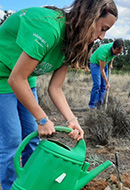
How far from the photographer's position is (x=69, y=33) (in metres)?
1.40

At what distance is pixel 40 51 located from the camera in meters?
1.30

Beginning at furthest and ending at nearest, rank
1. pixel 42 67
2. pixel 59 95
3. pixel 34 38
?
pixel 59 95, pixel 42 67, pixel 34 38

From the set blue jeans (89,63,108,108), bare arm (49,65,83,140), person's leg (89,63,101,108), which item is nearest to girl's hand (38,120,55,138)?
bare arm (49,65,83,140)

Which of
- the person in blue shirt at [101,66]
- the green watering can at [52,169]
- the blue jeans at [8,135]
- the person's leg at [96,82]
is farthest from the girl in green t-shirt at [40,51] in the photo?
the person's leg at [96,82]

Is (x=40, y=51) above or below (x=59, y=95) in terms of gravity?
above

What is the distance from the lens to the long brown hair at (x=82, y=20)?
138 cm

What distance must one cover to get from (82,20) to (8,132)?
84cm

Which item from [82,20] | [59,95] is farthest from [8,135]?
[82,20]

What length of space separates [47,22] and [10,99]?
0.58 m

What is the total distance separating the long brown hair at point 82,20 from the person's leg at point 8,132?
0.51 metres

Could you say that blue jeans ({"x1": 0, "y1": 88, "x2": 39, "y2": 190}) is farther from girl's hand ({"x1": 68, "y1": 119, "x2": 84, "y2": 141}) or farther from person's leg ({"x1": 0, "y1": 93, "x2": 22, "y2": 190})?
girl's hand ({"x1": 68, "y1": 119, "x2": 84, "y2": 141})

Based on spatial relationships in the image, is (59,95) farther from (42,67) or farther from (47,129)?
(47,129)

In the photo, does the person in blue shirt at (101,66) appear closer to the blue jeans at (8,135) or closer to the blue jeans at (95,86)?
the blue jeans at (95,86)

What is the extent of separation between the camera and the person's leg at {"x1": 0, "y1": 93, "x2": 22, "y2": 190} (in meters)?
1.62
